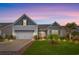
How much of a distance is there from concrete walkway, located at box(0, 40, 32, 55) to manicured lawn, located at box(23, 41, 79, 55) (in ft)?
0.17

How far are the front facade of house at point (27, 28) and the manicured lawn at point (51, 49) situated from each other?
103 millimetres

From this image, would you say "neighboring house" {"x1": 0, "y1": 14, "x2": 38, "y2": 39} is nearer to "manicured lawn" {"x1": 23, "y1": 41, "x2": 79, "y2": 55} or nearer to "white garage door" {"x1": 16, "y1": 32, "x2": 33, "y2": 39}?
"white garage door" {"x1": 16, "y1": 32, "x2": 33, "y2": 39}

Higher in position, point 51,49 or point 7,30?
point 7,30

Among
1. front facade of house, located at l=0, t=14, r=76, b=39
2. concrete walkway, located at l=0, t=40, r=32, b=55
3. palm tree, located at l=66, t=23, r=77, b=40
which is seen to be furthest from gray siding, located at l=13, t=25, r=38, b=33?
palm tree, located at l=66, t=23, r=77, b=40

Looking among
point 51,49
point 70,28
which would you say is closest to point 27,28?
point 51,49

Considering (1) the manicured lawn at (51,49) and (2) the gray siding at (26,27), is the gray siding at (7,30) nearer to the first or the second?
(2) the gray siding at (26,27)

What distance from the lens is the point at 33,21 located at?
259cm

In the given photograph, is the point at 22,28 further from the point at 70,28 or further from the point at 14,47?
the point at 70,28

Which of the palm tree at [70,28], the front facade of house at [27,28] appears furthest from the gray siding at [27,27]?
the palm tree at [70,28]

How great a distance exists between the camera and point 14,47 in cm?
258

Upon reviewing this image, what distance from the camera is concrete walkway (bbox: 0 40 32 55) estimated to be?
101 inches

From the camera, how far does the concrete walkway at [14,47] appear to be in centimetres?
256

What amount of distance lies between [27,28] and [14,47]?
0.24m

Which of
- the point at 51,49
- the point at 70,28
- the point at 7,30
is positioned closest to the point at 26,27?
the point at 7,30
